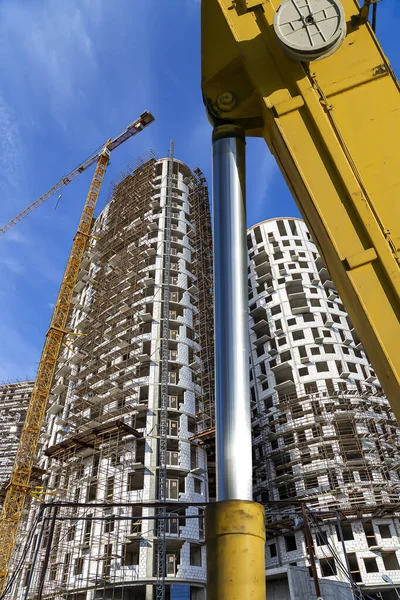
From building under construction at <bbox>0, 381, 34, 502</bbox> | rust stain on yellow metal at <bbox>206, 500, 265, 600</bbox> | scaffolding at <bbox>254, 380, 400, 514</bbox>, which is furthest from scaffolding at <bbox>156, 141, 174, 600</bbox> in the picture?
building under construction at <bbox>0, 381, 34, 502</bbox>

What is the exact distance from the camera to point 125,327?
153 ft

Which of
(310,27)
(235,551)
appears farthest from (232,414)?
(310,27)

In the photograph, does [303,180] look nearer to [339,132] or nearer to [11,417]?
[339,132]

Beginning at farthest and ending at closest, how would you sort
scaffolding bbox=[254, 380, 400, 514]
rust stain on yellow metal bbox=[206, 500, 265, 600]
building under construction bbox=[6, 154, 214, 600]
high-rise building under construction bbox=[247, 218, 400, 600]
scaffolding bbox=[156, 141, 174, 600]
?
scaffolding bbox=[254, 380, 400, 514] → high-rise building under construction bbox=[247, 218, 400, 600] → building under construction bbox=[6, 154, 214, 600] → scaffolding bbox=[156, 141, 174, 600] → rust stain on yellow metal bbox=[206, 500, 265, 600]

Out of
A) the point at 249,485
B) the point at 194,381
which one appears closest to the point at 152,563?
the point at 194,381

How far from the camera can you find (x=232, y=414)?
358 cm

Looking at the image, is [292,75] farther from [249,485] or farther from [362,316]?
[249,485]

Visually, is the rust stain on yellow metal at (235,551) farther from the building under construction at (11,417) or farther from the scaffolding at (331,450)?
the building under construction at (11,417)

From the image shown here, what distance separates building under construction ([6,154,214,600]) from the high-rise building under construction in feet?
23.2

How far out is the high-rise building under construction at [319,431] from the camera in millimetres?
37062

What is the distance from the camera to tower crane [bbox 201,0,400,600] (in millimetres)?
3363

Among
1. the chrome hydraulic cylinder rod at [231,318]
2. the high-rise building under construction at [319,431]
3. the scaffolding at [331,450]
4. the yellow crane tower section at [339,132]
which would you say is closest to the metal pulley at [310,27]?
the yellow crane tower section at [339,132]

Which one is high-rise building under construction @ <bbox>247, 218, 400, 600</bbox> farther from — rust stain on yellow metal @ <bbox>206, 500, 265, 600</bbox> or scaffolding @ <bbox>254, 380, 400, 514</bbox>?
rust stain on yellow metal @ <bbox>206, 500, 265, 600</bbox>

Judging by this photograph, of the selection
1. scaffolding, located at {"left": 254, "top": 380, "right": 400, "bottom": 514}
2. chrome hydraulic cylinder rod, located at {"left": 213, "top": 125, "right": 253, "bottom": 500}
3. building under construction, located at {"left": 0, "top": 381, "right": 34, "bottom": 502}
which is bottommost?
chrome hydraulic cylinder rod, located at {"left": 213, "top": 125, "right": 253, "bottom": 500}
